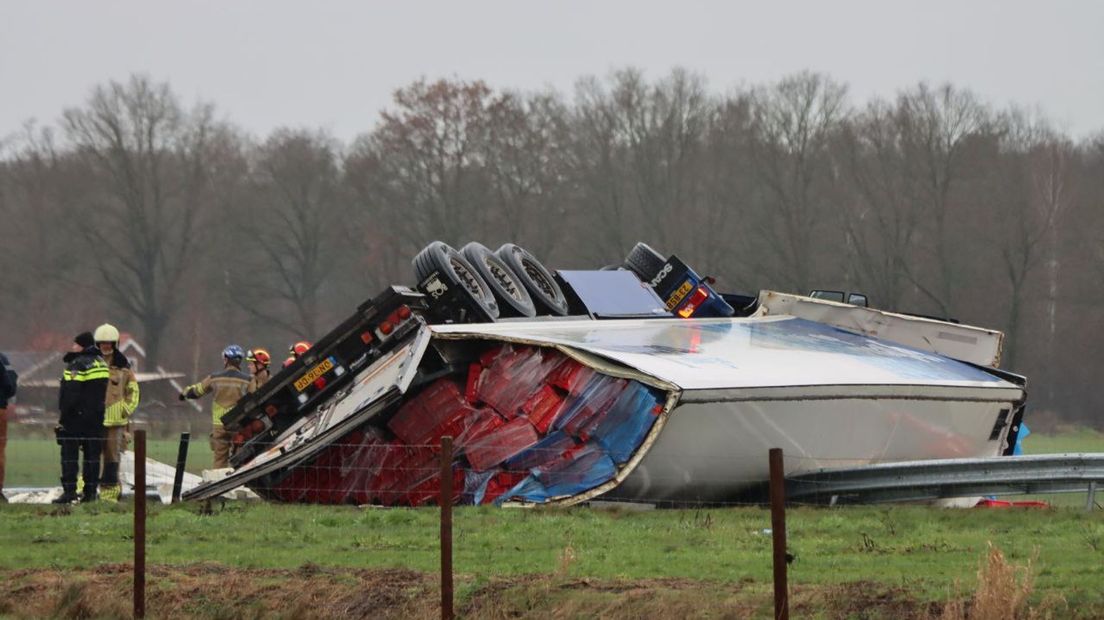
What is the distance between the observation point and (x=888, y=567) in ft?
37.5

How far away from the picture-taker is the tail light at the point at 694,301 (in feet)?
71.8

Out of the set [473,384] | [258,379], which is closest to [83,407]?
[473,384]

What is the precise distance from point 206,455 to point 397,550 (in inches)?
727

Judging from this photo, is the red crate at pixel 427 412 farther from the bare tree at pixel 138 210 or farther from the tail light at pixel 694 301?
the bare tree at pixel 138 210

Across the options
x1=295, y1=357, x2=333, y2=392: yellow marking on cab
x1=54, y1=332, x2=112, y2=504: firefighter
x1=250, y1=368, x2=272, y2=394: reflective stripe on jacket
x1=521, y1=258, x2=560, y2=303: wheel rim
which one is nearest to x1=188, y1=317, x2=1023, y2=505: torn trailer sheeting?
x1=295, y1=357, x2=333, y2=392: yellow marking on cab

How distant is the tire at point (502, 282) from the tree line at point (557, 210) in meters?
33.6

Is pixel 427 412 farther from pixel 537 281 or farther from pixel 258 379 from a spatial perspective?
pixel 258 379

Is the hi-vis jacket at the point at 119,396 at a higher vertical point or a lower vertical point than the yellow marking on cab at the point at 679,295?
lower

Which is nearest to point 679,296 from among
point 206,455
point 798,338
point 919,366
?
point 798,338

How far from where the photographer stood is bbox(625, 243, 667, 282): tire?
22.2 metres

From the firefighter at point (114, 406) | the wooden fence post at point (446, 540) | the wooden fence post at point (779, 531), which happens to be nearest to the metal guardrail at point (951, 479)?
the wooden fence post at point (779, 531)

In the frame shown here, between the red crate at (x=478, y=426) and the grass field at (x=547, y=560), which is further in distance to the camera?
the red crate at (x=478, y=426)

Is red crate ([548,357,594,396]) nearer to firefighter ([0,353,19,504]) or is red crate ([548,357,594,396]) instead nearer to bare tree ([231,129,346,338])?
firefighter ([0,353,19,504])

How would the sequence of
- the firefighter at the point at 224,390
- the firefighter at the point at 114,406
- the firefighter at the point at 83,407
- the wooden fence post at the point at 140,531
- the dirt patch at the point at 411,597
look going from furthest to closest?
1. the firefighter at the point at 224,390
2. the firefighter at the point at 114,406
3. the firefighter at the point at 83,407
4. the wooden fence post at the point at 140,531
5. the dirt patch at the point at 411,597
